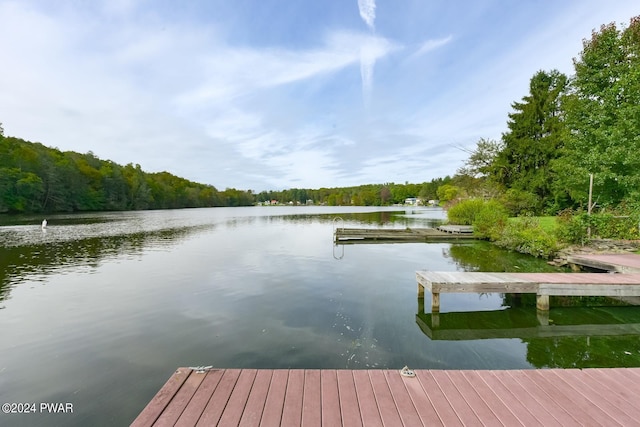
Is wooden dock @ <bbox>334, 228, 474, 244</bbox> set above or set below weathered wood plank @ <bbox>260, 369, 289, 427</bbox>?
below

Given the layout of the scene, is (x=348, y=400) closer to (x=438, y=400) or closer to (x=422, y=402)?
(x=422, y=402)

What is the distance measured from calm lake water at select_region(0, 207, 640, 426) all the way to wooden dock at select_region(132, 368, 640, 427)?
1212 mm

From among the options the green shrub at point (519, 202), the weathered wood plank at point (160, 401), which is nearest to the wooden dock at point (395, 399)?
the weathered wood plank at point (160, 401)

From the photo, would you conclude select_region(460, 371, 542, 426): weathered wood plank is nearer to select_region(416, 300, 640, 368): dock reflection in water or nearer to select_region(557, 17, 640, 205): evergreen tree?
select_region(416, 300, 640, 368): dock reflection in water

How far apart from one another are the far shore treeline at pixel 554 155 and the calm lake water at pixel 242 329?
682cm

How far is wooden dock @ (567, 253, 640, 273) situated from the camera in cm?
814

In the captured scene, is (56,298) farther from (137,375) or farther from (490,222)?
(490,222)

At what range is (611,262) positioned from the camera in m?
8.75

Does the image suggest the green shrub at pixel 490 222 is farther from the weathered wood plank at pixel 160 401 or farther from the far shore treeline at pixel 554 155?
the weathered wood plank at pixel 160 401

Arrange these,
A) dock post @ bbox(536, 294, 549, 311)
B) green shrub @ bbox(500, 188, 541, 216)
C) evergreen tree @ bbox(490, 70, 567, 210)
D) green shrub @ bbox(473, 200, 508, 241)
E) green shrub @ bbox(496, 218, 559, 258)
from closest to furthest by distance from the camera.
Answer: dock post @ bbox(536, 294, 549, 311), green shrub @ bbox(496, 218, 559, 258), green shrub @ bbox(473, 200, 508, 241), green shrub @ bbox(500, 188, 541, 216), evergreen tree @ bbox(490, 70, 567, 210)

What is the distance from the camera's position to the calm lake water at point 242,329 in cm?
426

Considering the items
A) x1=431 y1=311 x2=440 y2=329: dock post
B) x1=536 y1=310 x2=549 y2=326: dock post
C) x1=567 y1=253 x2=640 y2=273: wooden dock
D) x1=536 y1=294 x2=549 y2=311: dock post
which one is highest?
x1=567 y1=253 x2=640 y2=273: wooden dock

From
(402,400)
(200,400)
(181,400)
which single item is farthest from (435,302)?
(181,400)

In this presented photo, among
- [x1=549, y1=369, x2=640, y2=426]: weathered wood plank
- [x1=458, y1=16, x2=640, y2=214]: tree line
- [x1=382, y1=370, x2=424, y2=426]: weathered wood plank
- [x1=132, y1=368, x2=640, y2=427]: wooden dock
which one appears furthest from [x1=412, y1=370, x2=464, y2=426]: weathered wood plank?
[x1=458, y1=16, x2=640, y2=214]: tree line
